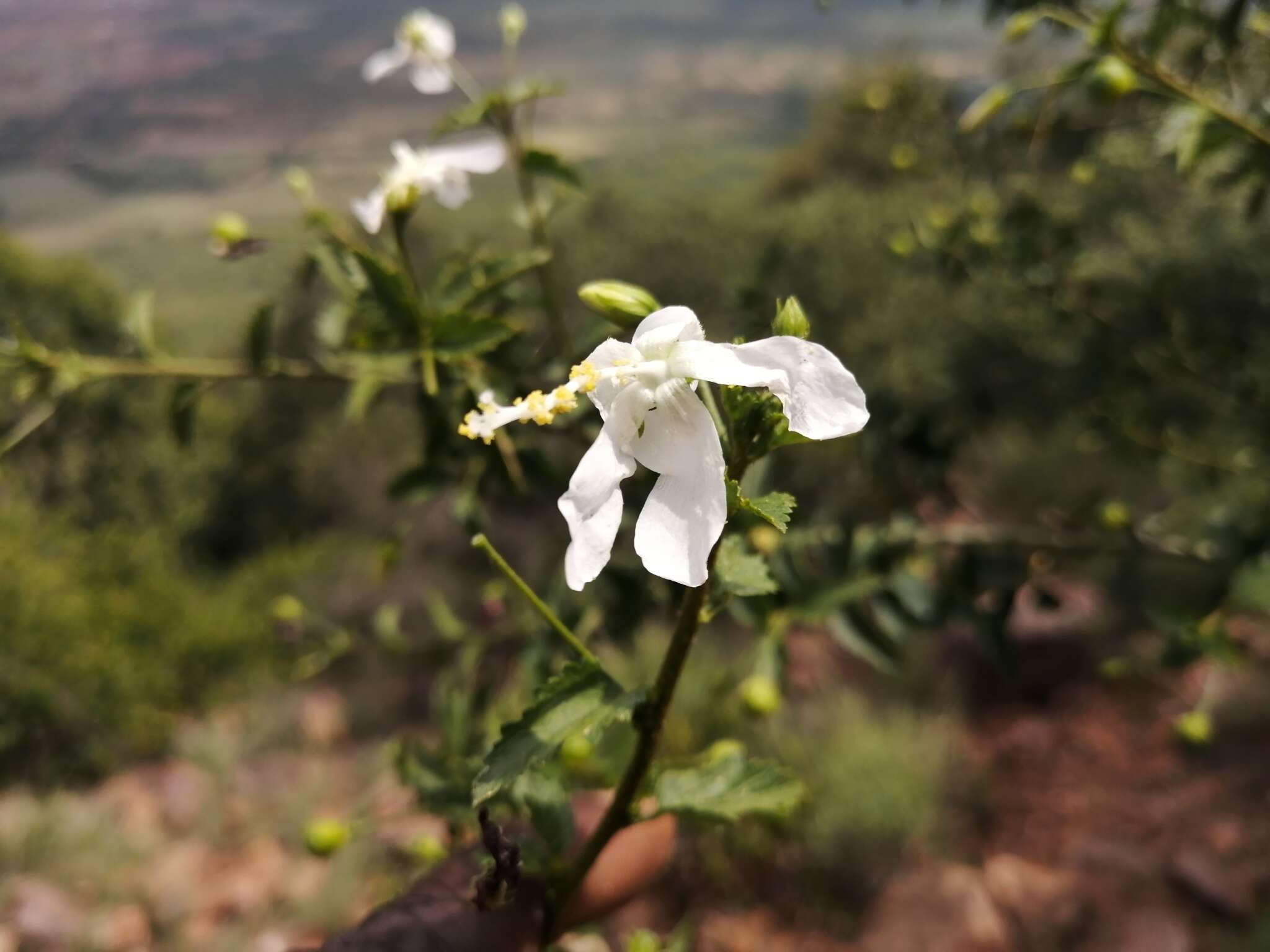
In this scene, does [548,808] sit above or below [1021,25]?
below

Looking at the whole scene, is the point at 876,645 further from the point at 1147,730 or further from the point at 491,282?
the point at 1147,730

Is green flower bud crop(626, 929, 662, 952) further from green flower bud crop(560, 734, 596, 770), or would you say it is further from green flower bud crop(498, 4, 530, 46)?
green flower bud crop(498, 4, 530, 46)

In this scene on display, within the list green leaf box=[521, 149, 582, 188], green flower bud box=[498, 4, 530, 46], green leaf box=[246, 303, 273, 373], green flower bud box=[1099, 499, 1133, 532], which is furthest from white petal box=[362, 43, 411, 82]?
green flower bud box=[1099, 499, 1133, 532]

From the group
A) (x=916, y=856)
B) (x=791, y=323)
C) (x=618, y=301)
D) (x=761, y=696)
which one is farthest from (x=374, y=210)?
(x=916, y=856)

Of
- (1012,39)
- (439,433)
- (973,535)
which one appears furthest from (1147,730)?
(439,433)

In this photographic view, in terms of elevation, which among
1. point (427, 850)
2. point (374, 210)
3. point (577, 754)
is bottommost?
point (427, 850)

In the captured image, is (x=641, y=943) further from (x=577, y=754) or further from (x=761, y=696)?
(x=761, y=696)
